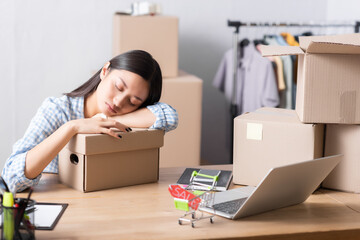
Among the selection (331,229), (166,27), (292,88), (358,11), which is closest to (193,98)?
(166,27)

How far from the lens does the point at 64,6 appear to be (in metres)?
3.56

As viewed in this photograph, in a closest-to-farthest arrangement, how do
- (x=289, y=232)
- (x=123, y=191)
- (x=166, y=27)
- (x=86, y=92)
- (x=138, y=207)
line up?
(x=289, y=232) < (x=138, y=207) < (x=123, y=191) < (x=86, y=92) < (x=166, y=27)

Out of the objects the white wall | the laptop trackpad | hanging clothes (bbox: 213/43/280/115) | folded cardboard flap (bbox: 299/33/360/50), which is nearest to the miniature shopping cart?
the laptop trackpad

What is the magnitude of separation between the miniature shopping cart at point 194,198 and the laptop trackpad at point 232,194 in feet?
0.06

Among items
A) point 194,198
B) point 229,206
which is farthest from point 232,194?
point 194,198

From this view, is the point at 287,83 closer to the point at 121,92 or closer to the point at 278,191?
the point at 121,92

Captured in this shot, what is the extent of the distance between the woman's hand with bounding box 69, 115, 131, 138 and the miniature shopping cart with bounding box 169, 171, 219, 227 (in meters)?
0.24

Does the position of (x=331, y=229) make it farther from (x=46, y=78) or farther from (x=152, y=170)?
(x=46, y=78)

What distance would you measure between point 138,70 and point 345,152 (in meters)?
0.69

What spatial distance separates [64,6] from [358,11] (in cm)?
195

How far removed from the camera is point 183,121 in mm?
3305

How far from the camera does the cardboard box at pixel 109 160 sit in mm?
1534

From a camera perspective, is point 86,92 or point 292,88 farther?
point 292,88

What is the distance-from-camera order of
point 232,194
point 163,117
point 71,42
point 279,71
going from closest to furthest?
point 232,194 < point 163,117 < point 279,71 < point 71,42
